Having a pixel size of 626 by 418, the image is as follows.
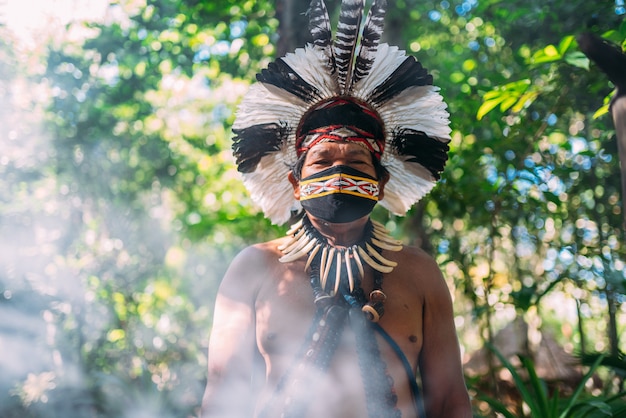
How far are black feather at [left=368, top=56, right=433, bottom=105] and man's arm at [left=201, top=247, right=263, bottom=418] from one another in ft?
3.20

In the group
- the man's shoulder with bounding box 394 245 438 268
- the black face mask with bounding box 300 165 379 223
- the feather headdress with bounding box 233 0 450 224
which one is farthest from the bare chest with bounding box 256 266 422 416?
the feather headdress with bounding box 233 0 450 224

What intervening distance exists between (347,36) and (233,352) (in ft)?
4.43

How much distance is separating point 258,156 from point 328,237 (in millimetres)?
524

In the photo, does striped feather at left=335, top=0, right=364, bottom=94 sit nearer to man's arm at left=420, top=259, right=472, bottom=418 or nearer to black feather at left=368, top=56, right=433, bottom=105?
black feather at left=368, top=56, right=433, bottom=105

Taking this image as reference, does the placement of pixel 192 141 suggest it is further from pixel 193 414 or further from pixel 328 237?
pixel 328 237

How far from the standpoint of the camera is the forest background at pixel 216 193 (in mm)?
3920

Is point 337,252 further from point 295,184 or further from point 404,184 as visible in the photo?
point 404,184

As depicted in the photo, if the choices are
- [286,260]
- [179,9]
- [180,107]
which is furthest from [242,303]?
[180,107]

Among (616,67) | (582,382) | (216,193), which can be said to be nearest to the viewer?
(616,67)

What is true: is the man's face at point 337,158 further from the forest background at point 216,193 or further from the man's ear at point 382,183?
the forest background at point 216,193

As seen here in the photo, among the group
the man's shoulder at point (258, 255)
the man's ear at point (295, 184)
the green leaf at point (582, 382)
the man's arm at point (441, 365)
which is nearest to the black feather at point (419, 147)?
the man's ear at point (295, 184)

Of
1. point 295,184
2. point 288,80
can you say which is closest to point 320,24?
point 288,80

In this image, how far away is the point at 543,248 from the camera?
6.99 meters

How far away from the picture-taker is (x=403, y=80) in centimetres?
237
